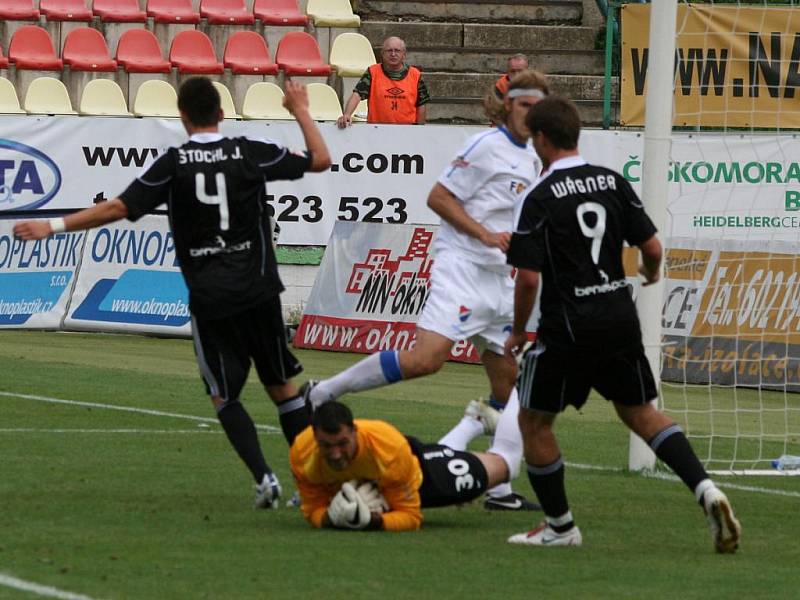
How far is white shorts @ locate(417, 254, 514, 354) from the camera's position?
27.6 ft

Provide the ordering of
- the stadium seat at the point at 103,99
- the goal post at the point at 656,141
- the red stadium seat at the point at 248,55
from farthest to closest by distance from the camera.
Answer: the red stadium seat at the point at 248,55, the stadium seat at the point at 103,99, the goal post at the point at 656,141

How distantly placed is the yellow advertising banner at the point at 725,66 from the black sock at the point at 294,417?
3.64 metres

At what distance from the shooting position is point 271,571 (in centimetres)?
651

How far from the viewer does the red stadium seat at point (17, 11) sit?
2283 cm

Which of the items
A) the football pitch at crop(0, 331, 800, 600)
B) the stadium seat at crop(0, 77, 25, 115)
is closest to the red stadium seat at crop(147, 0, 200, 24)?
the stadium seat at crop(0, 77, 25, 115)

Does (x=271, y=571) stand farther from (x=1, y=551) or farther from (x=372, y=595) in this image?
(x=1, y=551)

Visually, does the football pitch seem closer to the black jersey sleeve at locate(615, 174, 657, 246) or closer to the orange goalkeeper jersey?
the orange goalkeeper jersey

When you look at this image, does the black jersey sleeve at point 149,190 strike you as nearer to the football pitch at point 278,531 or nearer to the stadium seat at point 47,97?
the football pitch at point 278,531

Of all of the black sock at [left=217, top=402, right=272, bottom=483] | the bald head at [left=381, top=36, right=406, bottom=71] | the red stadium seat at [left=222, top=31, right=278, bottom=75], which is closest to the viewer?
the black sock at [left=217, top=402, right=272, bottom=483]

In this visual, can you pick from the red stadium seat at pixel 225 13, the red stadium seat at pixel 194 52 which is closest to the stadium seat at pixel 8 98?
the red stadium seat at pixel 194 52

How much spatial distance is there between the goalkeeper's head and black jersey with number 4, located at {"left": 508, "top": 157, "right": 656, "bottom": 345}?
92cm

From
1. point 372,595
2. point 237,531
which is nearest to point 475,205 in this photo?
point 237,531

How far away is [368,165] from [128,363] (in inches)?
189

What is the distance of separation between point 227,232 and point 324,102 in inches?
573
